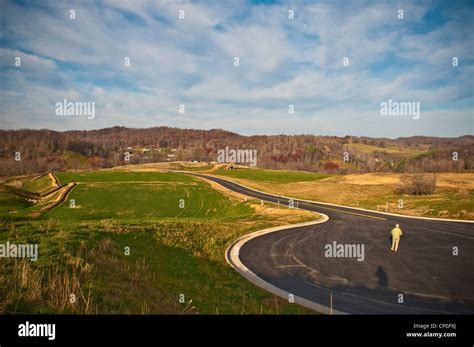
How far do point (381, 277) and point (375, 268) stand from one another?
4.27 feet

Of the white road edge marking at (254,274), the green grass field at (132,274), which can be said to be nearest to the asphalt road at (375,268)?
the white road edge marking at (254,274)

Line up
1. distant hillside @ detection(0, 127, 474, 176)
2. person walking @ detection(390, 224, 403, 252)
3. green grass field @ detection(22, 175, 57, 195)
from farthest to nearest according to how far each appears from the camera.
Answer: distant hillside @ detection(0, 127, 474, 176) → green grass field @ detection(22, 175, 57, 195) → person walking @ detection(390, 224, 403, 252)

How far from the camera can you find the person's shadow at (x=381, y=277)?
40.8ft

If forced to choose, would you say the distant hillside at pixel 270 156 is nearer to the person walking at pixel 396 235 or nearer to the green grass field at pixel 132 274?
the person walking at pixel 396 235

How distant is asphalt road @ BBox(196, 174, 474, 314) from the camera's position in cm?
1065

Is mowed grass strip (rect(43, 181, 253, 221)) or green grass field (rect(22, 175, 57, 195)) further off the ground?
green grass field (rect(22, 175, 57, 195))

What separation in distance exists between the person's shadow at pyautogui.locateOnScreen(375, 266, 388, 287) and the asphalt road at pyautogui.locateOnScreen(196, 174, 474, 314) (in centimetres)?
5

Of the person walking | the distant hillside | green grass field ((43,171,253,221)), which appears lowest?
green grass field ((43,171,253,221))

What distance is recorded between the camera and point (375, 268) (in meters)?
14.5

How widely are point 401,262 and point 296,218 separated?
1376cm

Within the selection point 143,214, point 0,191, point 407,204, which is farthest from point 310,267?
point 0,191

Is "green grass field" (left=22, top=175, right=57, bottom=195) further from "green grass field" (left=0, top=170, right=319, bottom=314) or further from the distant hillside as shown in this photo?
"green grass field" (left=0, top=170, right=319, bottom=314)

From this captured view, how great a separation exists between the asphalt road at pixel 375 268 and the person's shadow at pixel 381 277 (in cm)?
5

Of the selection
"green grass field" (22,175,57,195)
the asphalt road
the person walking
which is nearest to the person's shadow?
the asphalt road
